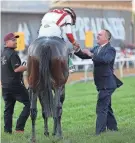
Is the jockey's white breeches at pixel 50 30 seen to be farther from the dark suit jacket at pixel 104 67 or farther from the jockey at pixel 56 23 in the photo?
the dark suit jacket at pixel 104 67

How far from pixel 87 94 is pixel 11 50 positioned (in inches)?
278

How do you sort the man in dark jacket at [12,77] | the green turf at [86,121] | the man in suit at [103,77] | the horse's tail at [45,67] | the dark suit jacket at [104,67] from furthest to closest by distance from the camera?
the man in dark jacket at [12,77]
the man in suit at [103,77]
the dark suit jacket at [104,67]
the green turf at [86,121]
the horse's tail at [45,67]

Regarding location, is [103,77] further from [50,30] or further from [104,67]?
[50,30]

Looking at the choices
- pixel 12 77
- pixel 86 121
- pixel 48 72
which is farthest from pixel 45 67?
pixel 86 121

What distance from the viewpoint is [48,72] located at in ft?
23.6

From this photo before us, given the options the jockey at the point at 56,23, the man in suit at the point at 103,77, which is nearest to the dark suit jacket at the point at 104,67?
the man in suit at the point at 103,77

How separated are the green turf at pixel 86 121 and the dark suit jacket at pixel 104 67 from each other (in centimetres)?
87

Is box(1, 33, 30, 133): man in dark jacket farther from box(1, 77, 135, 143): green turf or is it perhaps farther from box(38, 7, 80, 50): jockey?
box(38, 7, 80, 50): jockey

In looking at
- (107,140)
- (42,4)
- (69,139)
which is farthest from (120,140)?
(42,4)

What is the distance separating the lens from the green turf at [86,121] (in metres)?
7.30

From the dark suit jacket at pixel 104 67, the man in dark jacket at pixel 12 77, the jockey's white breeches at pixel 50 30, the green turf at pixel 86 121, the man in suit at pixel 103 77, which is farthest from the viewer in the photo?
the man in dark jacket at pixel 12 77

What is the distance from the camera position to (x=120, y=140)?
698 centimetres

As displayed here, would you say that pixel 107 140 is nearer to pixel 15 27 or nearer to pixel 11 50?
pixel 11 50

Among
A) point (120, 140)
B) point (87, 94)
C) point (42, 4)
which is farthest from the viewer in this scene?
point (42, 4)
